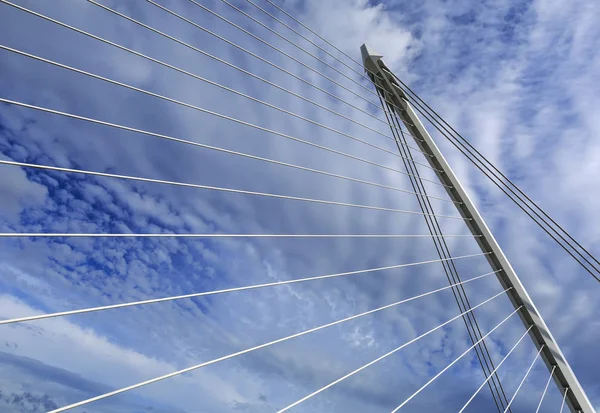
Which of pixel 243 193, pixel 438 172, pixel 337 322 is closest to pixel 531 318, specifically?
pixel 438 172

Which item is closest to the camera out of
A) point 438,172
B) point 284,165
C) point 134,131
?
point 134,131

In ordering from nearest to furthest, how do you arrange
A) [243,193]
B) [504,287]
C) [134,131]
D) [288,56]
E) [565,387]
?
[134,131] < [243,193] < [288,56] < [565,387] < [504,287]

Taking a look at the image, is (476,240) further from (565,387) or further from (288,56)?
(288,56)

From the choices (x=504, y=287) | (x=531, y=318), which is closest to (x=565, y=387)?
(x=531, y=318)

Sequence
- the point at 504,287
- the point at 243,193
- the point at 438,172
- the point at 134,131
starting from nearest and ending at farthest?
the point at 134,131 < the point at 243,193 < the point at 504,287 < the point at 438,172

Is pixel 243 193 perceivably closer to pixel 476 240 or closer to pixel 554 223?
pixel 476 240

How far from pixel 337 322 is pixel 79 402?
2132 mm

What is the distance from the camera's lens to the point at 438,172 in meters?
6.63

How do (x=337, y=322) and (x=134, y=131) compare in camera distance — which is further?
(x=337, y=322)

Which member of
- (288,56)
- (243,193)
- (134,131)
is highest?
(288,56)

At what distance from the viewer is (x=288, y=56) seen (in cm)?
510

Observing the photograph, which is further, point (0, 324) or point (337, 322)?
point (337, 322)

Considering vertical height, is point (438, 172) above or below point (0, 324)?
above

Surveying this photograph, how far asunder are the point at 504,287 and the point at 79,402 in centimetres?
577
